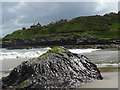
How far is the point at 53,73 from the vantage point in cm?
1004

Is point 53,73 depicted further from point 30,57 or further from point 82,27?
point 82,27

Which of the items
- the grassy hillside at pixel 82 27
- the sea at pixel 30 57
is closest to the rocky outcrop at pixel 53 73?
the sea at pixel 30 57

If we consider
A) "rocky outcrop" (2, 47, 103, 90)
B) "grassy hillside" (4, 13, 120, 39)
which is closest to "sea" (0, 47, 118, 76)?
"rocky outcrop" (2, 47, 103, 90)

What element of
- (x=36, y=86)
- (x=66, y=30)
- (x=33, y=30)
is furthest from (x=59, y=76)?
(x=33, y=30)

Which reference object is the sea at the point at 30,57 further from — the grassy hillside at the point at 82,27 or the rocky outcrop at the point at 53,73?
the grassy hillside at the point at 82,27

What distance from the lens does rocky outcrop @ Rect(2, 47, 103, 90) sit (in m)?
9.50

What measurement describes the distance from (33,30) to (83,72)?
578ft

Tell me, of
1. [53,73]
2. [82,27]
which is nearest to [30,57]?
→ [53,73]

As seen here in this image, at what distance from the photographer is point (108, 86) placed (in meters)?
9.39

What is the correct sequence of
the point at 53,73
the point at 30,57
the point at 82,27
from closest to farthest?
the point at 53,73, the point at 30,57, the point at 82,27

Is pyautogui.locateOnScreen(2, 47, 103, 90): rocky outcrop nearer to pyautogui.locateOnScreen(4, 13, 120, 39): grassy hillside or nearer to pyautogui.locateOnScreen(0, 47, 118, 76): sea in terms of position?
pyautogui.locateOnScreen(0, 47, 118, 76): sea

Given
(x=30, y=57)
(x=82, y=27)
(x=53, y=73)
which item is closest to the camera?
(x=53, y=73)

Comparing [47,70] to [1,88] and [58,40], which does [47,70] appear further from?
[58,40]

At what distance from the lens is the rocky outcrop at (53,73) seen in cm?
950
